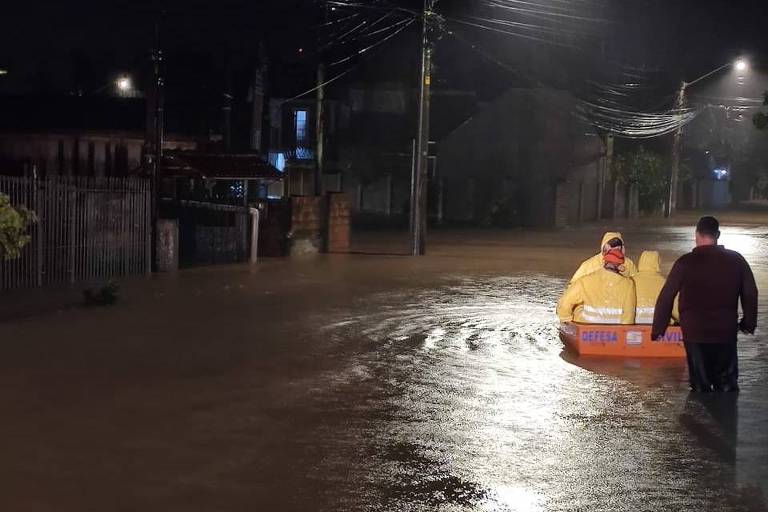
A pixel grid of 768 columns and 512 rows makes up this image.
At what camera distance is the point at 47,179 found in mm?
18078

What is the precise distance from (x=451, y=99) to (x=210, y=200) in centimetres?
2848

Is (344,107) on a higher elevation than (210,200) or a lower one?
higher

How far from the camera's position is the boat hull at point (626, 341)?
1187 cm

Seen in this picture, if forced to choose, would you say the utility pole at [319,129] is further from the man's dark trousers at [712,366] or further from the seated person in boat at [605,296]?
the man's dark trousers at [712,366]

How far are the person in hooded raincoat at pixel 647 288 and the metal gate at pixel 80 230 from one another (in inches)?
383

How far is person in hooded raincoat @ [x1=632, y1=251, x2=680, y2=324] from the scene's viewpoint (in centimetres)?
1204

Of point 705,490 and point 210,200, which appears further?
point 210,200

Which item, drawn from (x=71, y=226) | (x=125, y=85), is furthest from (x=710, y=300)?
(x=125, y=85)

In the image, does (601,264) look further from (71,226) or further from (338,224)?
(338,224)

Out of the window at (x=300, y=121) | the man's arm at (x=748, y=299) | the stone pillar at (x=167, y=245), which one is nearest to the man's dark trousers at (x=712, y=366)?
the man's arm at (x=748, y=299)

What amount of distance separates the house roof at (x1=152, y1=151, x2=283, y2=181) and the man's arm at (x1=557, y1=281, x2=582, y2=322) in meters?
12.1

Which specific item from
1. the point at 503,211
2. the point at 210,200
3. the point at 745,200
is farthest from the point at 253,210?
the point at 745,200

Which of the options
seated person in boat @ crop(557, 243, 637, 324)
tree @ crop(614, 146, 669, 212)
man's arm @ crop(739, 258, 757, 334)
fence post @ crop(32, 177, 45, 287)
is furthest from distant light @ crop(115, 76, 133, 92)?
man's arm @ crop(739, 258, 757, 334)

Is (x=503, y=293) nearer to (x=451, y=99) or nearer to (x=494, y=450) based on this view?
(x=494, y=450)
